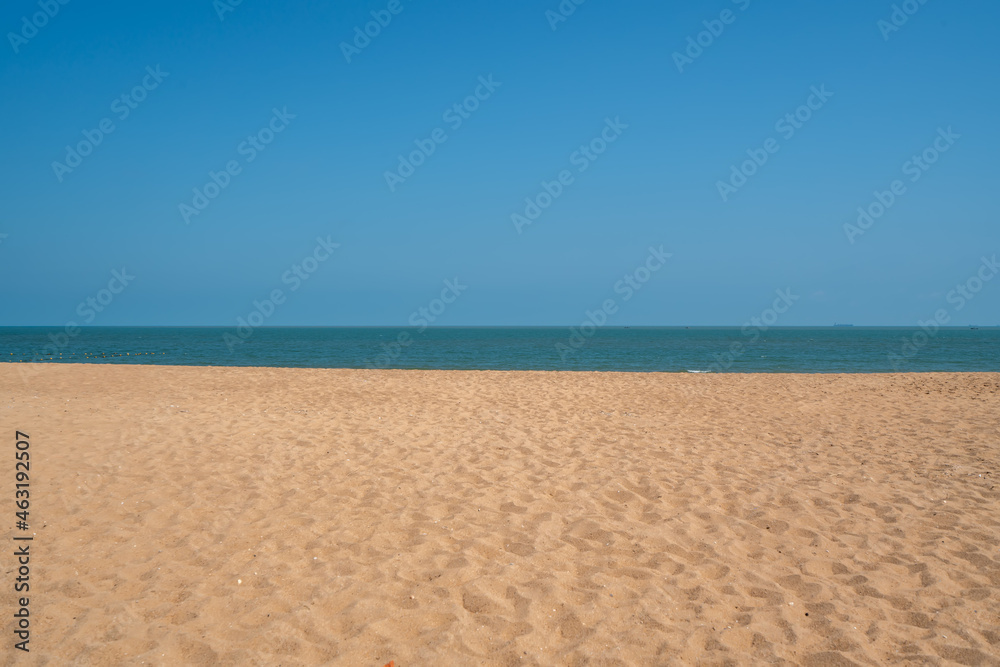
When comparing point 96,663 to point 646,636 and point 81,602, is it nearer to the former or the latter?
point 81,602

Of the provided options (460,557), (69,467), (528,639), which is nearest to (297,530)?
(460,557)

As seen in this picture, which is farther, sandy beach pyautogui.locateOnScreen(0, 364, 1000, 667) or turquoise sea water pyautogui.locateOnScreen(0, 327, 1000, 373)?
turquoise sea water pyautogui.locateOnScreen(0, 327, 1000, 373)

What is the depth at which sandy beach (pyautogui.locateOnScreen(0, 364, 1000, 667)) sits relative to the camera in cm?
336

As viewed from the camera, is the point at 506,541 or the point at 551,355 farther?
the point at 551,355

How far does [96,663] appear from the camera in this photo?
309 centimetres

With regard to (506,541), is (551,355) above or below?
below

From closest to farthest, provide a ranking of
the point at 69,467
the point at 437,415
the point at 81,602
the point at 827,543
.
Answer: the point at 81,602, the point at 827,543, the point at 69,467, the point at 437,415

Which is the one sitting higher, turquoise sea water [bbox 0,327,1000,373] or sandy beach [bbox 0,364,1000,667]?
sandy beach [bbox 0,364,1000,667]

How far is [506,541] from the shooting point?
468 cm

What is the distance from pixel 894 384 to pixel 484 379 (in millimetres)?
11386

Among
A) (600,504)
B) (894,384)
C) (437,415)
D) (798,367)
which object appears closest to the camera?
(600,504)

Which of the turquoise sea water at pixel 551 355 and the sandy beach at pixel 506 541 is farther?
the turquoise sea water at pixel 551 355

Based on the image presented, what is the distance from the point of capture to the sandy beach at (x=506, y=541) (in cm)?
336

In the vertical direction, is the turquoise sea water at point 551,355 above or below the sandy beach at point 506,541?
below
